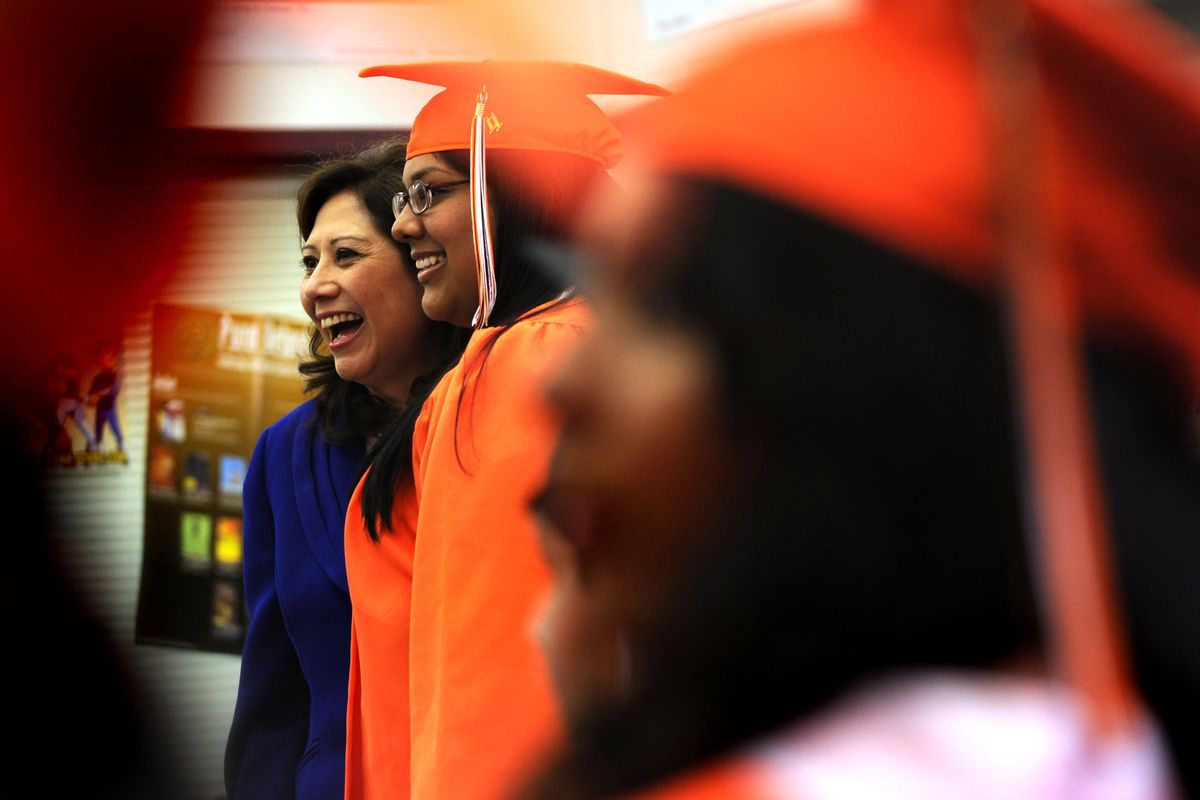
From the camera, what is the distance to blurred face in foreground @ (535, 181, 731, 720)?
2.22 ft

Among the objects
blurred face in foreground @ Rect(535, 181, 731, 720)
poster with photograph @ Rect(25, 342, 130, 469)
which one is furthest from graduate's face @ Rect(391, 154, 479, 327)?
blurred face in foreground @ Rect(535, 181, 731, 720)

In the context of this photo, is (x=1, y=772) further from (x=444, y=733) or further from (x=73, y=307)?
(x=73, y=307)

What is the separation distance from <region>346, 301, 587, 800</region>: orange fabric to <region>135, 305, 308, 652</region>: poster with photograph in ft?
11.2

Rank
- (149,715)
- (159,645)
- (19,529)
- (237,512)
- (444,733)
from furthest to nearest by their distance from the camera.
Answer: (237,512), (159,645), (444,733), (149,715), (19,529)

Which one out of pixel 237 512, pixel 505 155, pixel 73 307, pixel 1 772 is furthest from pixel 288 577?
pixel 237 512

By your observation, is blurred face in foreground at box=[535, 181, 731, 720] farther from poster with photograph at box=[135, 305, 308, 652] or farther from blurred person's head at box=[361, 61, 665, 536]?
poster with photograph at box=[135, 305, 308, 652]

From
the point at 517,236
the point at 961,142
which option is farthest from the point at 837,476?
the point at 517,236

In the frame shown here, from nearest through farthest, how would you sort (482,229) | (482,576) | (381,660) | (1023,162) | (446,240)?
(1023,162) < (482,576) < (381,660) < (482,229) < (446,240)

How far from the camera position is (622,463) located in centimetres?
70

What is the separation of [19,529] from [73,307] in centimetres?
64

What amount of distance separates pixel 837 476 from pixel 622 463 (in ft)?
0.36

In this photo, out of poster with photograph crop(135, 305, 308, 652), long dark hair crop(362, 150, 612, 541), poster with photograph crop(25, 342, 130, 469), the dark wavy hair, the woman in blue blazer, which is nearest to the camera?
poster with photograph crop(25, 342, 130, 469)

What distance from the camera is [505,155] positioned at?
2.39 metres

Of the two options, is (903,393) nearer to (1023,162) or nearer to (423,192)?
(1023,162)
